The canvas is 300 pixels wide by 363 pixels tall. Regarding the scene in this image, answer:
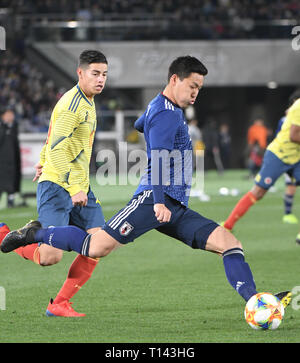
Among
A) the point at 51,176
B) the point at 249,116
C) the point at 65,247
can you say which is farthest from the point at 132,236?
the point at 249,116

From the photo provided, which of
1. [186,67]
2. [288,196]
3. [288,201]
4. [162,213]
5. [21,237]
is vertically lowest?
[288,201]

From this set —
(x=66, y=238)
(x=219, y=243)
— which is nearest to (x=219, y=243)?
(x=219, y=243)

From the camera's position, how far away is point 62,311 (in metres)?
7.27

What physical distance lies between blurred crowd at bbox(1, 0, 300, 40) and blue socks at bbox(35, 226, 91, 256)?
28392 mm

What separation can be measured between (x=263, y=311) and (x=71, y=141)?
220 cm

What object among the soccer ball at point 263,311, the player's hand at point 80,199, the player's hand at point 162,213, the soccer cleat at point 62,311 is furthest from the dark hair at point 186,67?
the soccer cleat at point 62,311

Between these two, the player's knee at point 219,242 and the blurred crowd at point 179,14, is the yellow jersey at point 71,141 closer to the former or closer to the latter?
the player's knee at point 219,242

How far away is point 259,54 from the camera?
36.8 m

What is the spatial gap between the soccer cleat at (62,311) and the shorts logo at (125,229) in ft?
3.91

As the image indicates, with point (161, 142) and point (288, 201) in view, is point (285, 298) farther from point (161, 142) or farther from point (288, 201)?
point (288, 201)

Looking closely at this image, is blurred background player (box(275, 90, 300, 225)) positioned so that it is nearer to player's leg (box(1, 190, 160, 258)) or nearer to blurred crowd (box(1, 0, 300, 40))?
player's leg (box(1, 190, 160, 258))

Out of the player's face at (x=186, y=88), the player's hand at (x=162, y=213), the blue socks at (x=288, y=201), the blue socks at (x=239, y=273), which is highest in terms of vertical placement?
the player's face at (x=186, y=88)

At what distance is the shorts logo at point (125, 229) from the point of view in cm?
645

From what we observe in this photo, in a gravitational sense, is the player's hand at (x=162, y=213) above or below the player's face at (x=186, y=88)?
A: below
